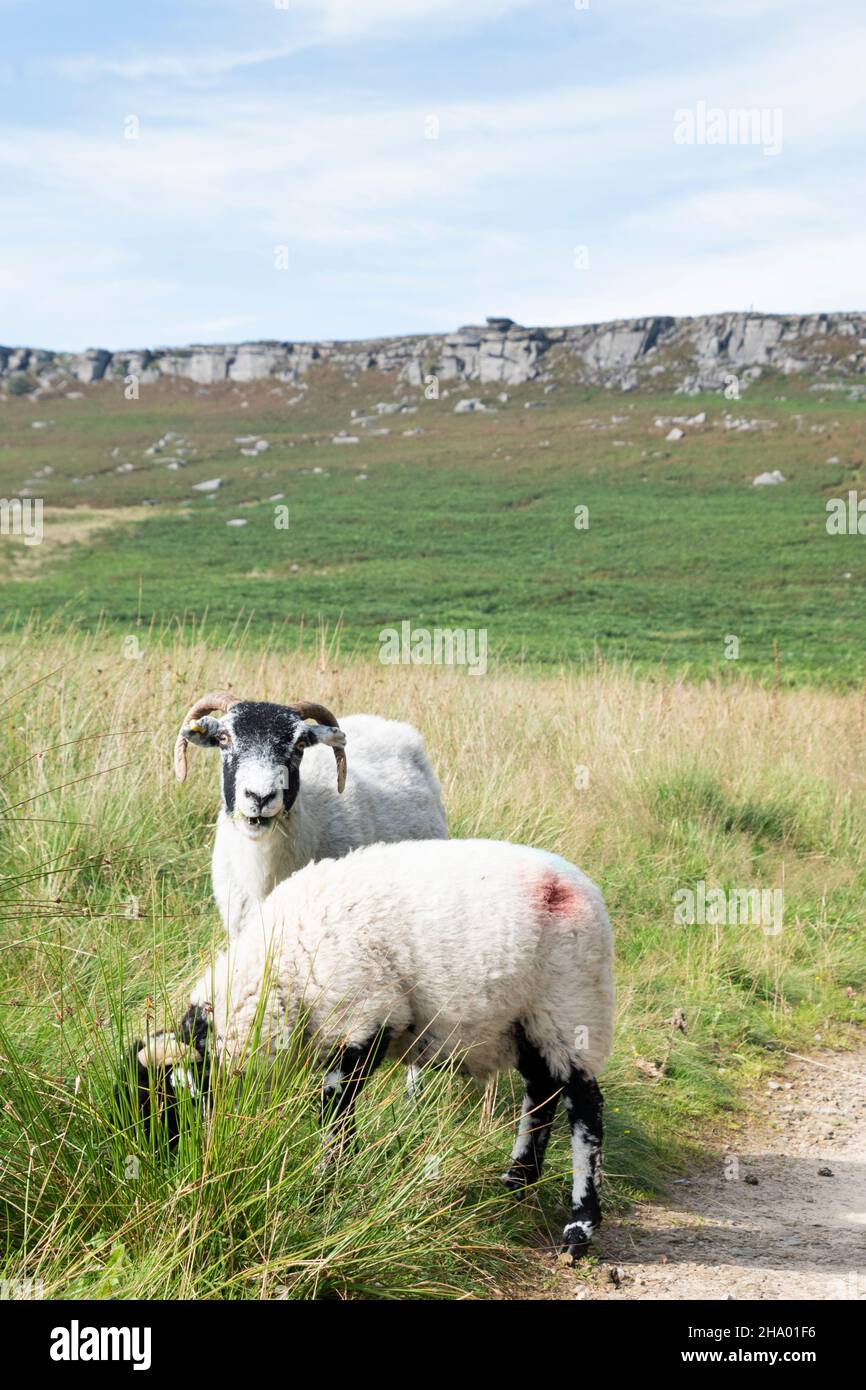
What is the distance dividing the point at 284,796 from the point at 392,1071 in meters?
1.34

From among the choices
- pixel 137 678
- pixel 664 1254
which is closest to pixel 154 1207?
pixel 664 1254

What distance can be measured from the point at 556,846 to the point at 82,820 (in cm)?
317

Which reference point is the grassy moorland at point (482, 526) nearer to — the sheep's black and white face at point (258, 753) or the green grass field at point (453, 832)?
the green grass field at point (453, 832)

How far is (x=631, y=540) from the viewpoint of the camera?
54594 mm

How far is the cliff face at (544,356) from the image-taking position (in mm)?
117812

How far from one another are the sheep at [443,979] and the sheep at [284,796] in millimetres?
835

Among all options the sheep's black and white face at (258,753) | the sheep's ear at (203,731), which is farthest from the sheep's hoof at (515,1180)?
the sheep's ear at (203,731)

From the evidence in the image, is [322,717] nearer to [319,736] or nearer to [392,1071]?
[319,736]

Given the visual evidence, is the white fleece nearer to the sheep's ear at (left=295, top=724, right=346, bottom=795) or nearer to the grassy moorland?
the sheep's ear at (left=295, top=724, right=346, bottom=795)

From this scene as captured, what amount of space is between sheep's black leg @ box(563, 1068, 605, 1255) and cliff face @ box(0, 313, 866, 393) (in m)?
107

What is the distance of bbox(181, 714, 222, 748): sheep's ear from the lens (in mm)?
5812

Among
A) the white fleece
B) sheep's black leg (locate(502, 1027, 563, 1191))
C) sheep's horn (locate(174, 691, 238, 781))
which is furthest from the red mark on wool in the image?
sheep's horn (locate(174, 691, 238, 781))

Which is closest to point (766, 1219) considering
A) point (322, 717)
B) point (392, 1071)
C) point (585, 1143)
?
point (585, 1143)

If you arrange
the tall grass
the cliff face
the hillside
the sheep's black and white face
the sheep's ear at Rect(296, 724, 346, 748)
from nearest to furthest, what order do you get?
1. the tall grass
2. the sheep's black and white face
3. the sheep's ear at Rect(296, 724, 346, 748)
4. the hillside
5. the cliff face
